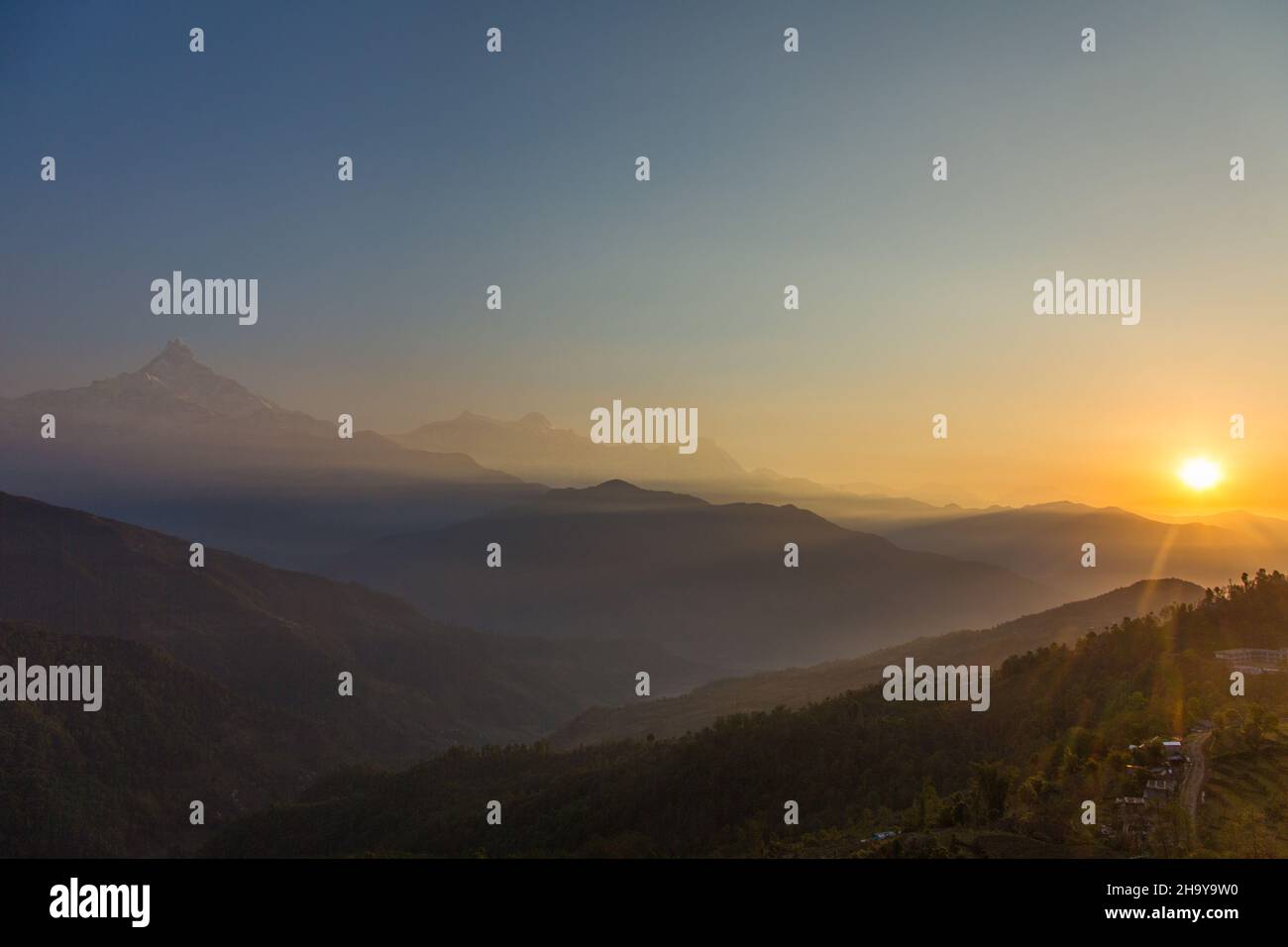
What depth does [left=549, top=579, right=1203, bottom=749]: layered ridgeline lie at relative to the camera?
127 m

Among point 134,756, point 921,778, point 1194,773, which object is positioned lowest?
point 134,756

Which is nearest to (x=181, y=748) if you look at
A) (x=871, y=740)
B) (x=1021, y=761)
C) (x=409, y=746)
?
(x=409, y=746)

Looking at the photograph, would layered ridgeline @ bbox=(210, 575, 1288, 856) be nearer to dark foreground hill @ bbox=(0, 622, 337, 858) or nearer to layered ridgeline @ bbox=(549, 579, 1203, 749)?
dark foreground hill @ bbox=(0, 622, 337, 858)

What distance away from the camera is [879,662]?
157 metres

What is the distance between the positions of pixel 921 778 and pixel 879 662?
10825cm

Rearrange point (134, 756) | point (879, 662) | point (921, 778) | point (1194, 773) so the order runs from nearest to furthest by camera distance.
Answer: point (1194, 773), point (921, 778), point (134, 756), point (879, 662)

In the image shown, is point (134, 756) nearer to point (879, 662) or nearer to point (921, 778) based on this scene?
point (879, 662)

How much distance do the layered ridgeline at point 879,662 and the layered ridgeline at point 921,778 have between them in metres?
38.5

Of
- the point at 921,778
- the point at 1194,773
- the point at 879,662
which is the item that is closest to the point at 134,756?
the point at 879,662

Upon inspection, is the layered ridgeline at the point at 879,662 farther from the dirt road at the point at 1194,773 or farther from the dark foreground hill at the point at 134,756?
the dirt road at the point at 1194,773

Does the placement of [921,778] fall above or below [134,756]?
above

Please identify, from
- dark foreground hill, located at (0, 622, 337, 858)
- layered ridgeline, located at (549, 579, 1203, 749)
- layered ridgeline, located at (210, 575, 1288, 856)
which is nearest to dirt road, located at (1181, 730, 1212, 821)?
layered ridgeline, located at (210, 575, 1288, 856)

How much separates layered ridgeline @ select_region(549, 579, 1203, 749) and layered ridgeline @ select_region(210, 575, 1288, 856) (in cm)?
3846
